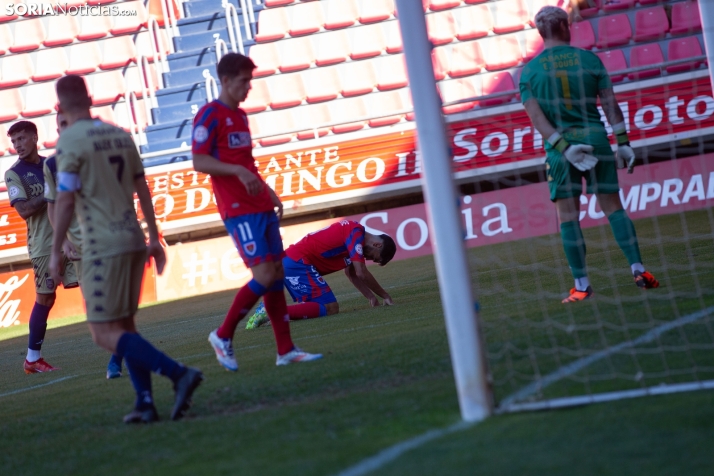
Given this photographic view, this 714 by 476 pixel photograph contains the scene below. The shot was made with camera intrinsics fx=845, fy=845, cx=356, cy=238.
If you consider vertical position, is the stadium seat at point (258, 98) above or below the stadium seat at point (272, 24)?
below

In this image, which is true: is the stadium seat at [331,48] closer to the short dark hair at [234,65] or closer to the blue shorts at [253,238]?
the short dark hair at [234,65]

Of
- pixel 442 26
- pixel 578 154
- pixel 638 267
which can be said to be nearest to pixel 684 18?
pixel 442 26

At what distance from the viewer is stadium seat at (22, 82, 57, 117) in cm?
1716

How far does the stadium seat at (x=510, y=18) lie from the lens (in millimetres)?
15391

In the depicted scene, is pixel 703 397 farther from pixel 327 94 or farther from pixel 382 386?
pixel 327 94

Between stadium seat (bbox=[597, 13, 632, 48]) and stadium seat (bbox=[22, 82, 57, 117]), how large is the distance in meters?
10.8

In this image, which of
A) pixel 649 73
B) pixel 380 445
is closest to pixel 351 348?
pixel 380 445

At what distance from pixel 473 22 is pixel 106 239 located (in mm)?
13047

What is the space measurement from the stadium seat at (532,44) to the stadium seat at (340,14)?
3476 millimetres

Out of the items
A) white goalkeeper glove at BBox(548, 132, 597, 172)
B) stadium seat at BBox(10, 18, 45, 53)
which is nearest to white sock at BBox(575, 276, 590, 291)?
white goalkeeper glove at BBox(548, 132, 597, 172)

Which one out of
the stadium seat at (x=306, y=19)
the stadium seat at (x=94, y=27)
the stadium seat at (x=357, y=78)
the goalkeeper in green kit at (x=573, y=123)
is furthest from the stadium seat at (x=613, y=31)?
the goalkeeper in green kit at (x=573, y=123)

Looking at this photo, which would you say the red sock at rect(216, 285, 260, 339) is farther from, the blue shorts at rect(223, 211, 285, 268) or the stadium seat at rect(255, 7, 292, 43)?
the stadium seat at rect(255, 7, 292, 43)

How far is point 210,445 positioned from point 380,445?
75 centimetres

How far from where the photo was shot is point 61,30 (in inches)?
704
